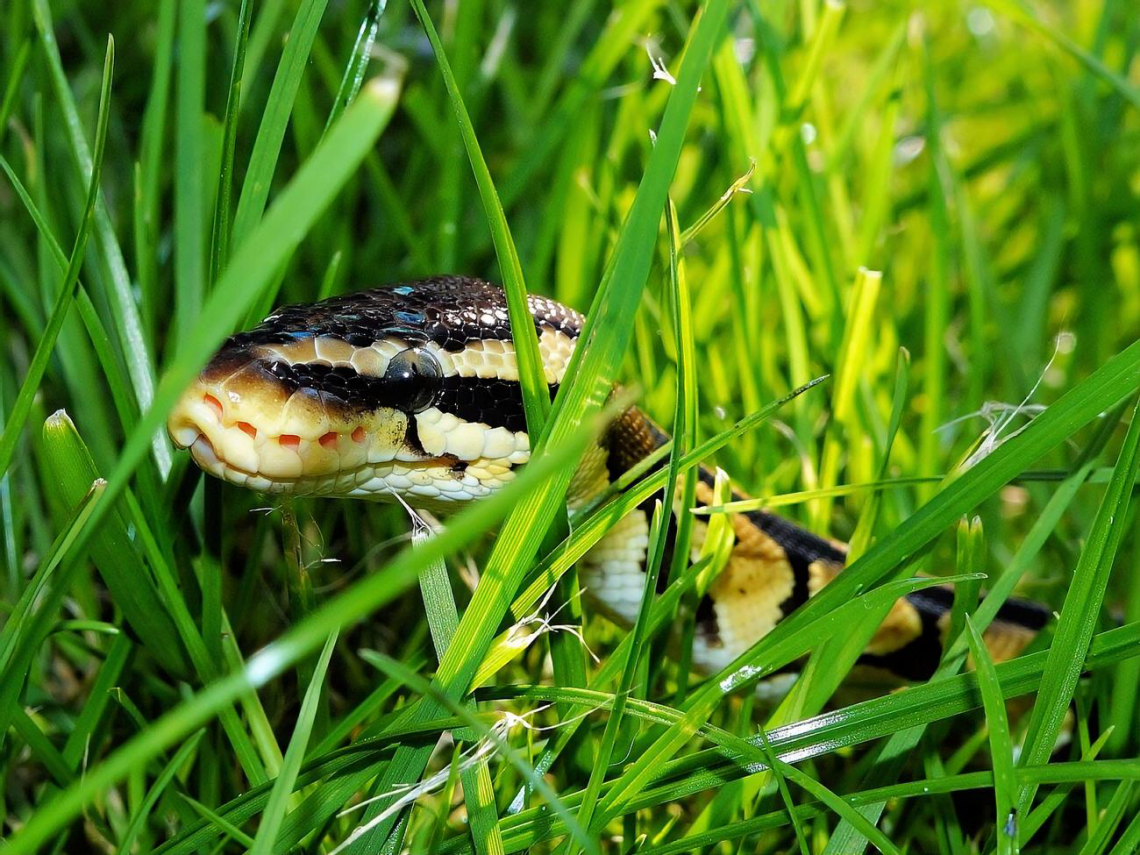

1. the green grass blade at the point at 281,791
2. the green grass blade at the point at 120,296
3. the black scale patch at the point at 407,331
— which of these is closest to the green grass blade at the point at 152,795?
the green grass blade at the point at 281,791

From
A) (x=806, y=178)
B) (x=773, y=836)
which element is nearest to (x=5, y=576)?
(x=773, y=836)

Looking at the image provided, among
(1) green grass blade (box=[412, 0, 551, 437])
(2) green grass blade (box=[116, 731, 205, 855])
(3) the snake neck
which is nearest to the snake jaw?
(1) green grass blade (box=[412, 0, 551, 437])

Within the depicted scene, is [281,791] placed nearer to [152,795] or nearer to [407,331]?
[152,795]

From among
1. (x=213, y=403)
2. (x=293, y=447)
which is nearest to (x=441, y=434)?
(x=293, y=447)

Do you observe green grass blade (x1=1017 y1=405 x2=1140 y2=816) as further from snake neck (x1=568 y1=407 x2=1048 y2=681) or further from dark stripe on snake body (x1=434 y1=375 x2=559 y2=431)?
dark stripe on snake body (x1=434 y1=375 x2=559 y2=431)

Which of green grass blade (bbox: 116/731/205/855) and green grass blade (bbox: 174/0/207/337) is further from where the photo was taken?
green grass blade (bbox: 174/0/207/337)

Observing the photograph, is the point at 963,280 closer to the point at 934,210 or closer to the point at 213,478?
the point at 934,210
